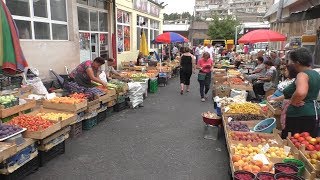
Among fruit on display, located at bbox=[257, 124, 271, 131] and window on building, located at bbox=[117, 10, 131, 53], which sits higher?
window on building, located at bbox=[117, 10, 131, 53]

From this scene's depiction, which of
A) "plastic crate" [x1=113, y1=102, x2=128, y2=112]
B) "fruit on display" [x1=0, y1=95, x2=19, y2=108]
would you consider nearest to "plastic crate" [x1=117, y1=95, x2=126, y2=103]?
"plastic crate" [x1=113, y1=102, x2=128, y2=112]

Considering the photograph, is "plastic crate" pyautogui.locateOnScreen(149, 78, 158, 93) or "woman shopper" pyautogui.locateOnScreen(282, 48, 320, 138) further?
"plastic crate" pyautogui.locateOnScreen(149, 78, 158, 93)

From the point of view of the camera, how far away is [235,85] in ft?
33.6

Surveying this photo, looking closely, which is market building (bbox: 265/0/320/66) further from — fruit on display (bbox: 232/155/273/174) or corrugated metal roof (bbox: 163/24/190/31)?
corrugated metal roof (bbox: 163/24/190/31)

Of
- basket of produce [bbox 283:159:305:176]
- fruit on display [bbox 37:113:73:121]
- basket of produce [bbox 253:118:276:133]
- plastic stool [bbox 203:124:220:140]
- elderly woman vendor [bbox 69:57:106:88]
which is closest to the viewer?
basket of produce [bbox 283:159:305:176]

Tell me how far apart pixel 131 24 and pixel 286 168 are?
1496 cm

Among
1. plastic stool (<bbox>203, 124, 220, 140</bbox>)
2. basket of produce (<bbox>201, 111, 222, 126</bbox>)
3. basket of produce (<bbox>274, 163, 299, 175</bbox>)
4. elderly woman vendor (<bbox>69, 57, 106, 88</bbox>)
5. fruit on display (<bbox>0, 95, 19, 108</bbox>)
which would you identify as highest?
elderly woman vendor (<bbox>69, 57, 106, 88</bbox>)

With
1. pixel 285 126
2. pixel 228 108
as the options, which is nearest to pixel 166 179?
pixel 285 126

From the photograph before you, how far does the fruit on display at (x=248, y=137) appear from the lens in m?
4.95

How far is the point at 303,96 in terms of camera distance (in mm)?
3967

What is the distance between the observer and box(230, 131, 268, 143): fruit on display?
4.95 m

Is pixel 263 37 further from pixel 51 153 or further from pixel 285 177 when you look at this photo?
pixel 51 153

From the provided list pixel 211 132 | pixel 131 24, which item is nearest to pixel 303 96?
pixel 211 132

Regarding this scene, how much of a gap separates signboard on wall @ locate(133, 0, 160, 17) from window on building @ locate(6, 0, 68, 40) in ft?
26.4
